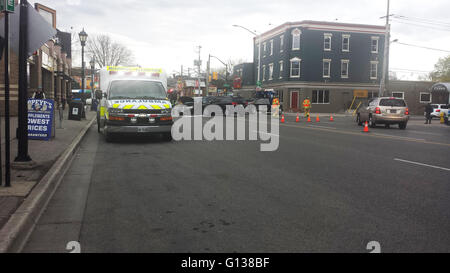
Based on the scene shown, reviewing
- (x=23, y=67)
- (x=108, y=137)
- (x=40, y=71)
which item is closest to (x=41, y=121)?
(x=108, y=137)

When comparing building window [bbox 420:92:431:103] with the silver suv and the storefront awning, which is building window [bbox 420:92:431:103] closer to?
the storefront awning

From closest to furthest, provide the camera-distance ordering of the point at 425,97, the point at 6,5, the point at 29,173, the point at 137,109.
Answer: the point at 6,5 < the point at 29,173 < the point at 137,109 < the point at 425,97

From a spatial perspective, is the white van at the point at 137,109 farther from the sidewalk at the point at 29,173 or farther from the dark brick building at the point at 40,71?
the dark brick building at the point at 40,71

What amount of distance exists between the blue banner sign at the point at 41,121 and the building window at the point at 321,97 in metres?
44.5

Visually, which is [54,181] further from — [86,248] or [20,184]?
[86,248]

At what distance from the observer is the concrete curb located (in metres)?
4.35

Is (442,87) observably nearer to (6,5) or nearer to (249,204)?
(249,204)

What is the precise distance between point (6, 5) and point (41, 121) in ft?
23.7

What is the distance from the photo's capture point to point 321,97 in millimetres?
55094

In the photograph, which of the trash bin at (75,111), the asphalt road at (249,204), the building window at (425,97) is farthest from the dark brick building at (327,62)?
the asphalt road at (249,204)
